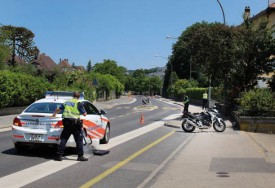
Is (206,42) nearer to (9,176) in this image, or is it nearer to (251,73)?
(251,73)

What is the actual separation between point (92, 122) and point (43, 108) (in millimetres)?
1451

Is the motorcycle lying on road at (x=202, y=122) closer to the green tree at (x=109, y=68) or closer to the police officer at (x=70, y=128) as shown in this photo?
the police officer at (x=70, y=128)

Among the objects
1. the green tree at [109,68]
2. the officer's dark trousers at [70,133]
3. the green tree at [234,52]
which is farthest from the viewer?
the green tree at [109,68]

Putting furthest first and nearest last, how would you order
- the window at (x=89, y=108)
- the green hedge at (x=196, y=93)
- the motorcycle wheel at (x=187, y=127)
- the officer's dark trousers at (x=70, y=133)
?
the green hedge at (x=196, y=93) → the motorcycle wheel at (x=187, y=127) → the window at (x=89, y=108) → the officer's dark trousers at (x=70, y=133)

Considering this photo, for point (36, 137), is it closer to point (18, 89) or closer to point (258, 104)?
point (258, 104)

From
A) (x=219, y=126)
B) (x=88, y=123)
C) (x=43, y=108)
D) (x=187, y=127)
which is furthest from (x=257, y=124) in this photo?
(x=43, y=108)

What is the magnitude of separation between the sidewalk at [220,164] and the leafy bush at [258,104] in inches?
128

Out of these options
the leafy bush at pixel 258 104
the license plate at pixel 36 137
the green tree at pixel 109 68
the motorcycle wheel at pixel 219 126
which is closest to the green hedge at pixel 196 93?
the leafy bush at pixel 258 104

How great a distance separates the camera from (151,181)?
28.7 ft

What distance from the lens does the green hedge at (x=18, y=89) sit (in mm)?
27781

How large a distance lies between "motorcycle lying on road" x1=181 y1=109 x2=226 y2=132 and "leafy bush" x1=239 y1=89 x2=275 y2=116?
4.76 ft

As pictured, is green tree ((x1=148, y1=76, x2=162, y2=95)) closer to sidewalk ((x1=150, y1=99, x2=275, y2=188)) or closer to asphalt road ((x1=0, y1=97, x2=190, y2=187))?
sidewalk ((x1=150, y1=99, x2=275, y2=188))

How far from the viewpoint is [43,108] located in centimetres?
1227

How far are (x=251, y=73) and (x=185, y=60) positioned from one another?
237ft
